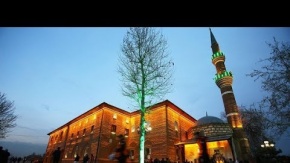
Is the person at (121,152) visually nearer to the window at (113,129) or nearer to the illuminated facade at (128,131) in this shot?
the illuminated facade at (128,131)

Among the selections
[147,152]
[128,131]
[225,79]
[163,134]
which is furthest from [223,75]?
[128,131]

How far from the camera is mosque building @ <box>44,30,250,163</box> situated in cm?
2278

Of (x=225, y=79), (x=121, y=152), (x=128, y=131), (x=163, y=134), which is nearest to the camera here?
(x=121, y=152)

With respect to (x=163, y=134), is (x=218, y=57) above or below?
above

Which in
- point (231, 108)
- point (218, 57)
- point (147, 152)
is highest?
point (218, 57)

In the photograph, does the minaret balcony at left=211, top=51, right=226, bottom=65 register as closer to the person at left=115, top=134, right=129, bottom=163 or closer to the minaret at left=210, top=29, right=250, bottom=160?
the minaret at left=210, top=29, right=250, bottom=160

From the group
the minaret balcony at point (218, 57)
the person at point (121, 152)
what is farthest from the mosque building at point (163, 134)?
the person at point (121, 152)

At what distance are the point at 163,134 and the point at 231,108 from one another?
580 inches

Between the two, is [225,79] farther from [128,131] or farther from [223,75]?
[128,131]

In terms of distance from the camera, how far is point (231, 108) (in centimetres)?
2989

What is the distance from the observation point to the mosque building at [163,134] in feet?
74.7
